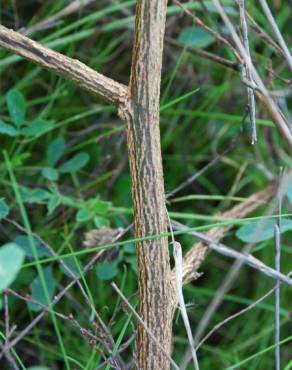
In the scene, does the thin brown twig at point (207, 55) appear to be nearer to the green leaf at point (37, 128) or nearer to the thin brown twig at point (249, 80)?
the thin brown twig at point (249, 80)

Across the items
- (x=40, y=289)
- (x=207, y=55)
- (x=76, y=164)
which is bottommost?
(x=40, y=289)

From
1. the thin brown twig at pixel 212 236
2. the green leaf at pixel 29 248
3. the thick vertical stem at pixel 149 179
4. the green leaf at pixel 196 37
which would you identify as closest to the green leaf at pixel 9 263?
the thick vertical stem at pixel 149 179

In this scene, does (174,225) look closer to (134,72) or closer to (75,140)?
(134,72)

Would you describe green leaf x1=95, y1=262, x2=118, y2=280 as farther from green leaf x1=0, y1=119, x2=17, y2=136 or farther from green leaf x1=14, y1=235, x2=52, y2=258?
green leaf x1=0, y1=119, x2=17, y2=136

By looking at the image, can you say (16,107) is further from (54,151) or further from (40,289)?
(40,289)

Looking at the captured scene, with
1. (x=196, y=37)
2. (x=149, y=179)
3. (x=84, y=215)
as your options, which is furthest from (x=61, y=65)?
(x=196, y=37)

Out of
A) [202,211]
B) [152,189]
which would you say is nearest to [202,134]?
[202,211]

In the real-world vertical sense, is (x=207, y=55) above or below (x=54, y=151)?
above

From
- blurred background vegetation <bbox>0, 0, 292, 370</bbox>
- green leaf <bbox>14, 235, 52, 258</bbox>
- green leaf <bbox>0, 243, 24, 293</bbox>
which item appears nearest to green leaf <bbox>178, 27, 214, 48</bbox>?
blurred background vegetation <bbox>0, 0, 292, 370</bbox>
